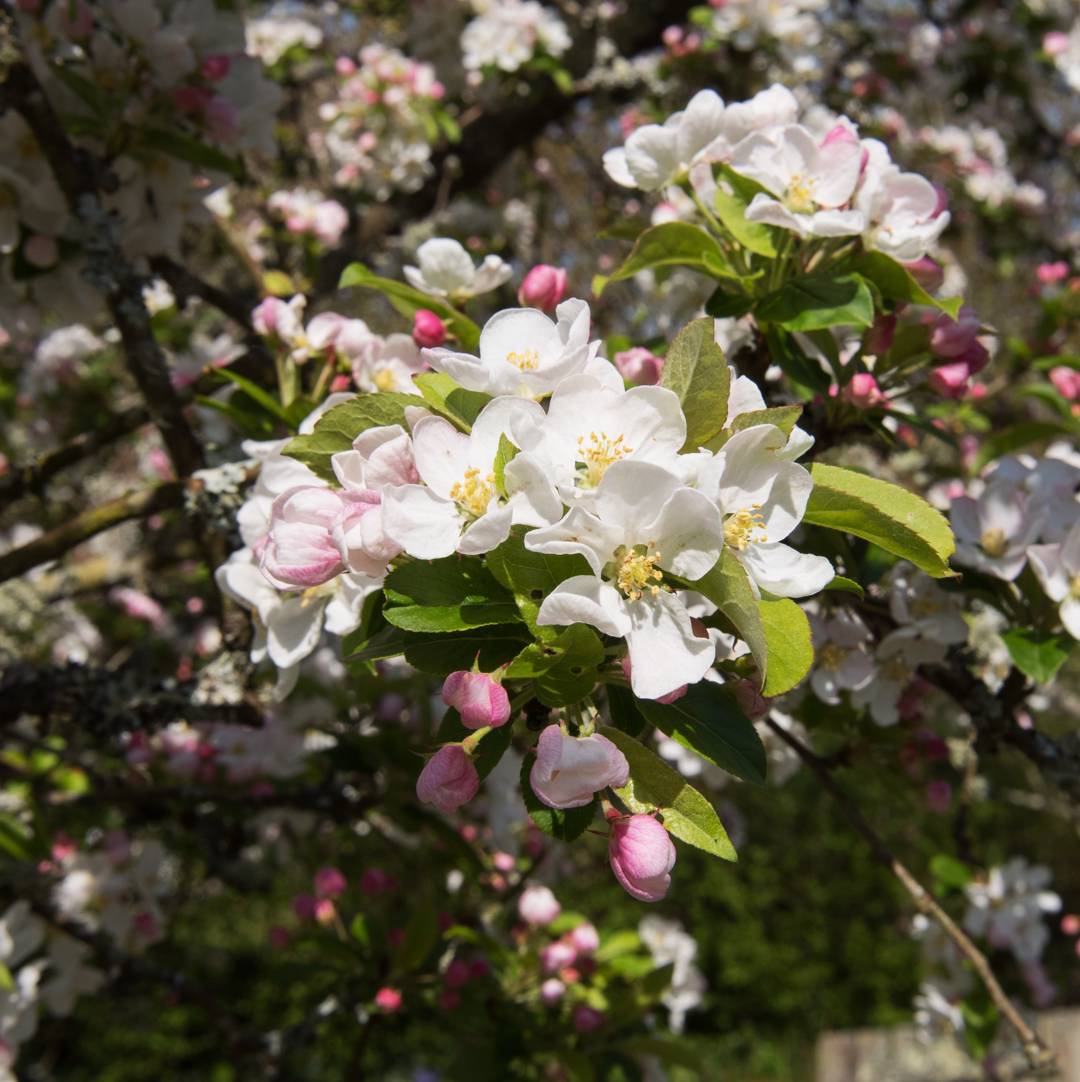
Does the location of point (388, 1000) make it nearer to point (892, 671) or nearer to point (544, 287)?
point (892, 671)

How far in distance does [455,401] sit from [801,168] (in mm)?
486

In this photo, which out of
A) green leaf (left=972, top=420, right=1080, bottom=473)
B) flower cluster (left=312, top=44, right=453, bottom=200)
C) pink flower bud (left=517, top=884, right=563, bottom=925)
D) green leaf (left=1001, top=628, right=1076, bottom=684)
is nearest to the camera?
green leaf (left=1001, top=628, right=1076, bottom=684)

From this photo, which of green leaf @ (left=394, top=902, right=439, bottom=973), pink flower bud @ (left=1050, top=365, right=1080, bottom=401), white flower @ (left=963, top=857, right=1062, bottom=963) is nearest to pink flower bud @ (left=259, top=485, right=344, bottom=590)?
green leaf @ (left=394, top=902, right=439, bottom=973)

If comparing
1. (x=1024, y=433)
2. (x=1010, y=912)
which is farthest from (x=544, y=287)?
(x=1010, y=912)

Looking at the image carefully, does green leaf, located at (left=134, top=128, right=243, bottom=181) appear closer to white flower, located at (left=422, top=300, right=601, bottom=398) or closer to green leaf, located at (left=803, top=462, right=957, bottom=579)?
white flower, located at (left=422, top=300, right=601, bottom=398)

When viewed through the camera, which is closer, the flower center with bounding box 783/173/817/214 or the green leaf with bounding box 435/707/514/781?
the green leaf with bounding box 435/707/514/781

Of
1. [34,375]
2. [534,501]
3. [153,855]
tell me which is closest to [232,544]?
[534,501]

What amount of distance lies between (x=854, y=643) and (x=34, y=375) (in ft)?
11.5

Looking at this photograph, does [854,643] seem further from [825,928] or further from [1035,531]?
[825,928]

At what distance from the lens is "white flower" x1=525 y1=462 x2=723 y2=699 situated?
683mm

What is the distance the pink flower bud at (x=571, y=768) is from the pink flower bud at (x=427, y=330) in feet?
1.59

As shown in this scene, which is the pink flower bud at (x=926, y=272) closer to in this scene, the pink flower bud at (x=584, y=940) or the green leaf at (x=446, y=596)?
the green leaf at (x=446, y=596)

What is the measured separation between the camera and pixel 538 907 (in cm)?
188

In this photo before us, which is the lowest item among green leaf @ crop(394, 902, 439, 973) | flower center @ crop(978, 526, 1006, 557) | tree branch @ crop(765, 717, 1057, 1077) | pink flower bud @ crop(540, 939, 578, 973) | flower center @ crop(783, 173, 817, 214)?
pink flower bud @ crop(540, 939, 578, 973)
